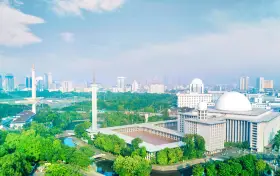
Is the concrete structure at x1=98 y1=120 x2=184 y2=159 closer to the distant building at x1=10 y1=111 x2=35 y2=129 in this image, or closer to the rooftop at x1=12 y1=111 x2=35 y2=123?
the distant building at x1=10 y1=111 x2=35 y2=129

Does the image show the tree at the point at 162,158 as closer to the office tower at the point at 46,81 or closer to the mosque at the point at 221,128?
the mosque at the point at 221,128

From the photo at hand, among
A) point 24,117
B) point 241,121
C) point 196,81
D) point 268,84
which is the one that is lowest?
point 24,117

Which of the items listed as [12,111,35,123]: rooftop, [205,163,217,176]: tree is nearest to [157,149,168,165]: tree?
[205,163,217,176]: tree

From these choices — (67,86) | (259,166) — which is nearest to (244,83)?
(67,86)

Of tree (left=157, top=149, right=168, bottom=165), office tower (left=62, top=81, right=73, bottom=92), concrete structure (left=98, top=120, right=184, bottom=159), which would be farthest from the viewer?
office tower (left=62, top=81, right=73, bottom=92)

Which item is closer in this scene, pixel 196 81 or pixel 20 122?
pixel 20 122

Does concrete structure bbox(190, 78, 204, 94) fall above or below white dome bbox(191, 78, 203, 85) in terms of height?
below

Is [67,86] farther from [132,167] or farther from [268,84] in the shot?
[132,167]

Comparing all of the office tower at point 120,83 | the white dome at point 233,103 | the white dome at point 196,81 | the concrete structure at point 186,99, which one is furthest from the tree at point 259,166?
the office tower at point 120,83
